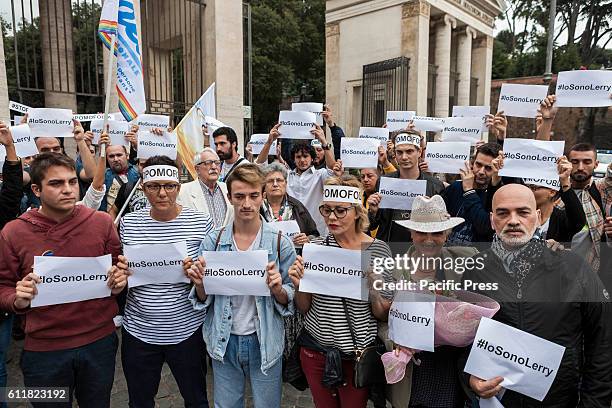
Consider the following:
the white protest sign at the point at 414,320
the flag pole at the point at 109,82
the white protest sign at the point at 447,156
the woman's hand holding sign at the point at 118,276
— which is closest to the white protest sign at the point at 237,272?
the woman's hand holding sign at the point at 118,276

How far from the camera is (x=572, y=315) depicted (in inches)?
83.3

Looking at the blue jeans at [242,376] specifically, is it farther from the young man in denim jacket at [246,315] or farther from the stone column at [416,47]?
the stone column at [416,47]

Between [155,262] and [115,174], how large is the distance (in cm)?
258

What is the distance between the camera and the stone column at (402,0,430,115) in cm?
1972

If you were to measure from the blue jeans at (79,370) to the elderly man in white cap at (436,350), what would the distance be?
181cm

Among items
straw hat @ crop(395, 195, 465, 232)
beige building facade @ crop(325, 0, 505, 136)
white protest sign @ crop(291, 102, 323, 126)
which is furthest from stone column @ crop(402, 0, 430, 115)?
straw hat @ crop(395, 195, 465, 232)

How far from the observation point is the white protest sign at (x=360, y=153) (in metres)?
5.27

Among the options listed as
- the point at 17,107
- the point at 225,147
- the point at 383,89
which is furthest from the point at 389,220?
the point at 383,89

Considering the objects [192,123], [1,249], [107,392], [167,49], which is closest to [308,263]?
[107,392]

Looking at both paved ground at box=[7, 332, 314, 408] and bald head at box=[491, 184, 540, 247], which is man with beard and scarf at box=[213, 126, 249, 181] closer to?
paved ground at box=[7, 332, 314, 408]

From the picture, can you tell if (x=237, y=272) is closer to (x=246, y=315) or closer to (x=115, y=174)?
(x=246, y=315)

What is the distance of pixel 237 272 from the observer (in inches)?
101

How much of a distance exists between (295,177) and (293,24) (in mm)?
27777

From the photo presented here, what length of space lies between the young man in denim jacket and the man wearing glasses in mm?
1226
